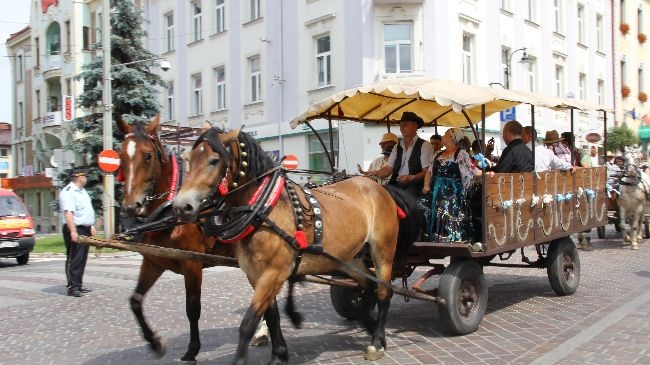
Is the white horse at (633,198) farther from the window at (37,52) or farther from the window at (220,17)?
the window at (37,52)

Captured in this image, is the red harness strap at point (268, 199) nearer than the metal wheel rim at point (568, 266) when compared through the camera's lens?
Yes

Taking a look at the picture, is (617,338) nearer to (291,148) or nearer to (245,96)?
(291,148)

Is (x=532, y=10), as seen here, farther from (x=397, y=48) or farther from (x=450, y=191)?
(x=450, y=191)

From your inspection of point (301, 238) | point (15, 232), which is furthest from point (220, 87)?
point (301, 238)

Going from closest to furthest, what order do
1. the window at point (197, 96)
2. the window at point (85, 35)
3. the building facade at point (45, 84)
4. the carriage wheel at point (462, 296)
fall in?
the carriage wheel at point (462, 296) → the window at point (197, 96) → the building facade at point (45, 84) → the window at point (85, 35)

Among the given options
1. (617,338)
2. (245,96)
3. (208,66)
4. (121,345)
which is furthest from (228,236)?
(208,66)

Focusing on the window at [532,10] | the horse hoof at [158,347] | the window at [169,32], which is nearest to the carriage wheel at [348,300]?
the horse hoof at [158,347]

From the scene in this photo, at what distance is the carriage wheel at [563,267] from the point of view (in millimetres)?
7969

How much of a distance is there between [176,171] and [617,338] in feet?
14.4

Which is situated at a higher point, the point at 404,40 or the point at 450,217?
the point at 404,40

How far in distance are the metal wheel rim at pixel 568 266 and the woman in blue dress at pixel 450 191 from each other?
2.19 meters

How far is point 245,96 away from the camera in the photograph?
992 inches

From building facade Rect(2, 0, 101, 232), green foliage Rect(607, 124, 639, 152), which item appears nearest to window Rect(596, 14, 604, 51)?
green foliage Rect(607, 124, 639, 152)

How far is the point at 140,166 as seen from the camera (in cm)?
547
